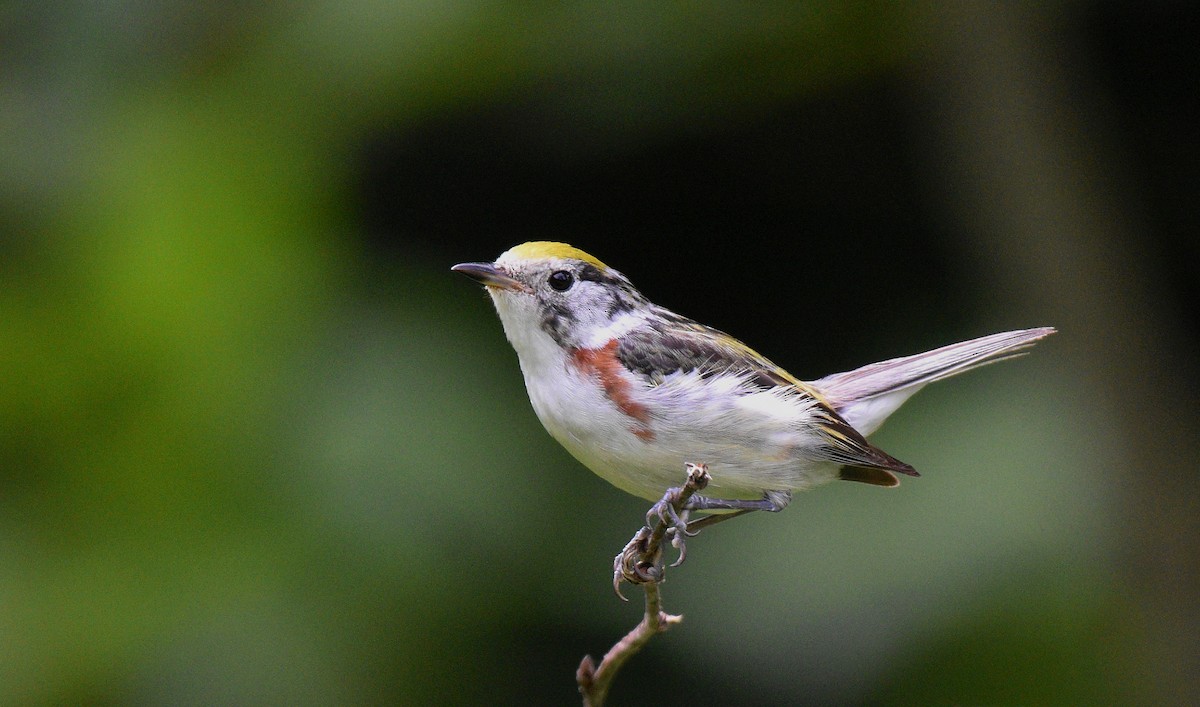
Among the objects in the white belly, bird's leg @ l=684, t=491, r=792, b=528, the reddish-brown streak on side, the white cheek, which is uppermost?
the white cheek

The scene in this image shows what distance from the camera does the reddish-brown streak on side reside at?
2.82m

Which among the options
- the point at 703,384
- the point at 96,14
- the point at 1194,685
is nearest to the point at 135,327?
the point at 96,14

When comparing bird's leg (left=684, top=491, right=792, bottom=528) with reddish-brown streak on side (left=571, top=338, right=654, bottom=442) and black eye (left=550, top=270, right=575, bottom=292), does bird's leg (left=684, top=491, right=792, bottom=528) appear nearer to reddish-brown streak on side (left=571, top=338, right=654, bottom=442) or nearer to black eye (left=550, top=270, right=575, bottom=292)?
reddish-brown streak on side (left=571, top=338, right=654, bottom=442)

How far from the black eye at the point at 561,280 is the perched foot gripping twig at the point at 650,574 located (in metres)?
0.75

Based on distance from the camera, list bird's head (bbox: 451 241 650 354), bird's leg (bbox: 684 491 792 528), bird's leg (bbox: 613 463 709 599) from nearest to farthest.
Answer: bird's leg (bbox: 613 463 709 599) < bird's leg (bbox: 684 491 792 528) < bird's head (bbox: 451 241 650 354)

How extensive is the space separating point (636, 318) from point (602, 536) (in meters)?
1.58

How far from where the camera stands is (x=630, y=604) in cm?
455

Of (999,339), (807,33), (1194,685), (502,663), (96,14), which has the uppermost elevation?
(96,14)

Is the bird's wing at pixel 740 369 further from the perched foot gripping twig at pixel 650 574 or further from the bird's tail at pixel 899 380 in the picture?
the perched foot gripping twig at pixel 650 574

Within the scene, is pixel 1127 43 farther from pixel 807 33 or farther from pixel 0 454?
pixel 0 454

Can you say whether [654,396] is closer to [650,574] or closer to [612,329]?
[612,329]

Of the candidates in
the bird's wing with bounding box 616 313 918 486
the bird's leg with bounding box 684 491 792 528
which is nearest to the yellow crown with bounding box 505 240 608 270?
the bird's wing with bounding box 616 313 918 486

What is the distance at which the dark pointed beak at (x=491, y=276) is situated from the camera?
3025 millimetres

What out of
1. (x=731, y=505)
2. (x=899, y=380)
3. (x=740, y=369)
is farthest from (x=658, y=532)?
(x=899, y=380)
